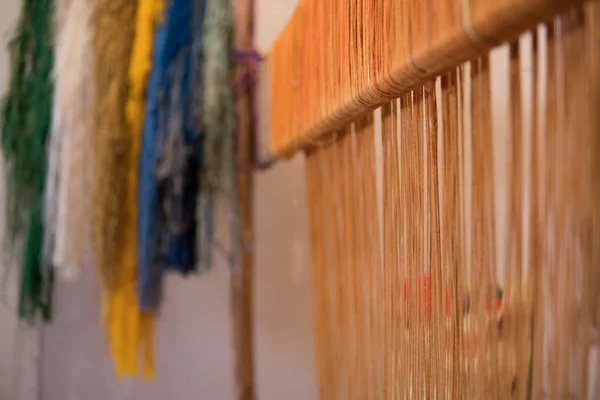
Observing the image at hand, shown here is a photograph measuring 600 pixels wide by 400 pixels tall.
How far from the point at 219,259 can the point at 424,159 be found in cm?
100

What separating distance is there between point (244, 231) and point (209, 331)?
52 centimetres

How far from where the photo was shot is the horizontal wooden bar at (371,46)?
0.76 feet

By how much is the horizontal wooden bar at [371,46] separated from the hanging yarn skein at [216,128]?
149 millimetres

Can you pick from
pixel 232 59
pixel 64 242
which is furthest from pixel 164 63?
pixel 64 242

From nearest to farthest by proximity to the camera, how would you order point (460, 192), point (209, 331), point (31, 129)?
1. point (460, 192)
2. point (31, 129)
3. point (209, 331)

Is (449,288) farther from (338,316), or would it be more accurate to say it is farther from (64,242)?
(64,242)

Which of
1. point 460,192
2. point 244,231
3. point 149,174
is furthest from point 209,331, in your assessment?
point 460,192

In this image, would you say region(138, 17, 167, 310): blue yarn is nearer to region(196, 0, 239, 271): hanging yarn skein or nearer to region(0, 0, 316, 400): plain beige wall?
region(196, 0, 239, 271): hanging yarn skein

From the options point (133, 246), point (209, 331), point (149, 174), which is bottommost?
point (209, 331)

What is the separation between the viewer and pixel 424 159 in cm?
37

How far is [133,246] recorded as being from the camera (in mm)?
844

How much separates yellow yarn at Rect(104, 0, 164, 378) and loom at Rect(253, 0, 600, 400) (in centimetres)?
39

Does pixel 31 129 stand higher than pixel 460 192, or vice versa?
pixel 31 129

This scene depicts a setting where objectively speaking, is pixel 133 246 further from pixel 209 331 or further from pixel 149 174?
pixel 209 331
